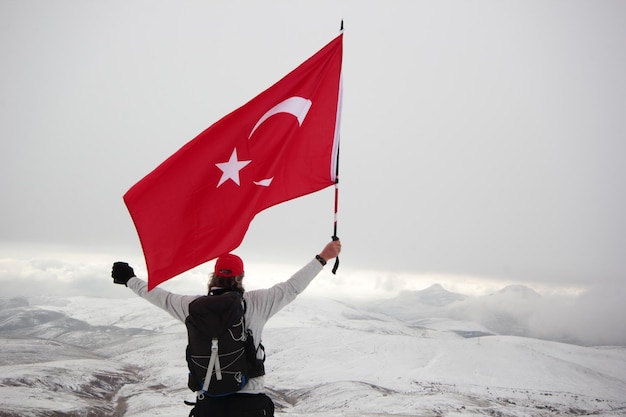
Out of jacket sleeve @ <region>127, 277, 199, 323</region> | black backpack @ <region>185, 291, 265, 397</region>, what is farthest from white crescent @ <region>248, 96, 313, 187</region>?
black backpack @ <region>185, 291, 265, 397</region>

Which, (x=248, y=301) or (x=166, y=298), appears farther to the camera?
(x=166, y=298)

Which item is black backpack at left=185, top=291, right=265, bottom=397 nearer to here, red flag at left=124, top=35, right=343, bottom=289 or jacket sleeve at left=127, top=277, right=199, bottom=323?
jacket sleeve at left=127, top=277, right=199, bottom=323

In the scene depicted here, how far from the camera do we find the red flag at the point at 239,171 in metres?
7.51

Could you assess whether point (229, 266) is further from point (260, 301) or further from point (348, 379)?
point (348, 379)

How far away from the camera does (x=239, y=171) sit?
8.26m

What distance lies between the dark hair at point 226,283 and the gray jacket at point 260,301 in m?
0.11

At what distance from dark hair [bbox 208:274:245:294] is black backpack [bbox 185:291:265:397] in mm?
240

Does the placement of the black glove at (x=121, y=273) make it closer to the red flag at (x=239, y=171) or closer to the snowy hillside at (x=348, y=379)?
the red flag at (x=239, y=171)

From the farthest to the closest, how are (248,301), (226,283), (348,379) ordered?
(348,379) < (226,283) < (248,301)

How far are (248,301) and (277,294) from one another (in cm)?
32

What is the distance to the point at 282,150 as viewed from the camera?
8.84 metres

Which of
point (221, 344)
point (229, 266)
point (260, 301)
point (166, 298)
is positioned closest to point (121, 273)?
point (166, 298)

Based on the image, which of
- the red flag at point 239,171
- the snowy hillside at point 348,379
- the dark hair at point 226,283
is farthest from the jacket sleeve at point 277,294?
the snowy hillside at point 348,379

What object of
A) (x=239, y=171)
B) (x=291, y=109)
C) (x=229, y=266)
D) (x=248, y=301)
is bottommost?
(x=248, y=301)
